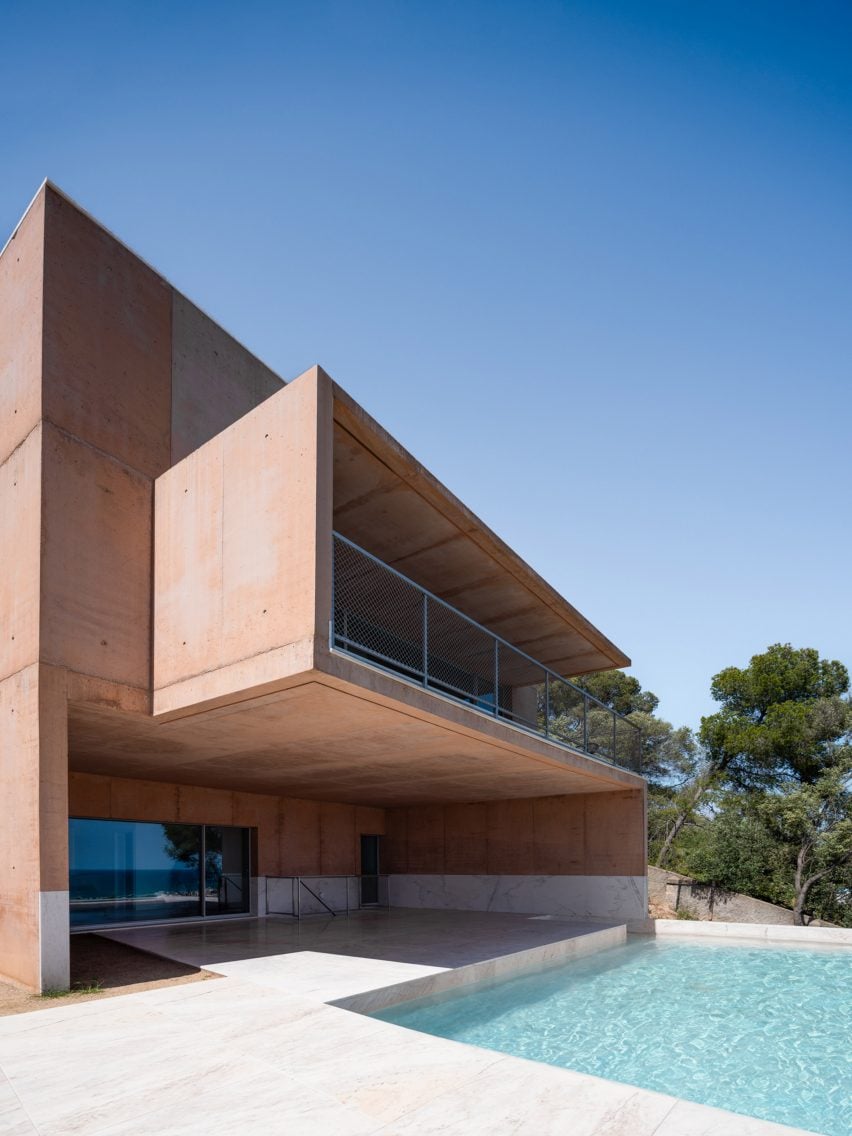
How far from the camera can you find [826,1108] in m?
5.04

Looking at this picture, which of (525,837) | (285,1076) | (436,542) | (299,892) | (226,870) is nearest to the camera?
(285,1076)

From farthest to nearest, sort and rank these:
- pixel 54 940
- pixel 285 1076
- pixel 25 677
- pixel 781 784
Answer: pixel 781 784, pixel 25 677, pixel 54 940, pixel 285 1076

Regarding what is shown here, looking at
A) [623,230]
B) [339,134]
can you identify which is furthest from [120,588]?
[623,230]

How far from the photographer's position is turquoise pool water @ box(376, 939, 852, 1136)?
211 inches

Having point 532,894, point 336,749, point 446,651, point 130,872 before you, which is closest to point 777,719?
point 532,894

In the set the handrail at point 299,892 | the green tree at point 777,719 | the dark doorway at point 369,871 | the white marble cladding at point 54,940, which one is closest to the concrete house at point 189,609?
the white marble cladding at point 54,940

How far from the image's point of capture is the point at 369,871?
645 inches

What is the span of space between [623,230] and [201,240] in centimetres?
520

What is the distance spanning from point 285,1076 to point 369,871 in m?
12.3

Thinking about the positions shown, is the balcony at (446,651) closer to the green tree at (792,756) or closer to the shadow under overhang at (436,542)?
the shadow under overhang at (436,542)

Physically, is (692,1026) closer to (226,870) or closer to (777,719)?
(226,870)

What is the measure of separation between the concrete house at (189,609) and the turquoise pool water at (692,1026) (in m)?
2.68

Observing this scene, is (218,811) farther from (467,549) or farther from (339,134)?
(339,134)

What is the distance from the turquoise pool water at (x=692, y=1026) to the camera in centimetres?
535
